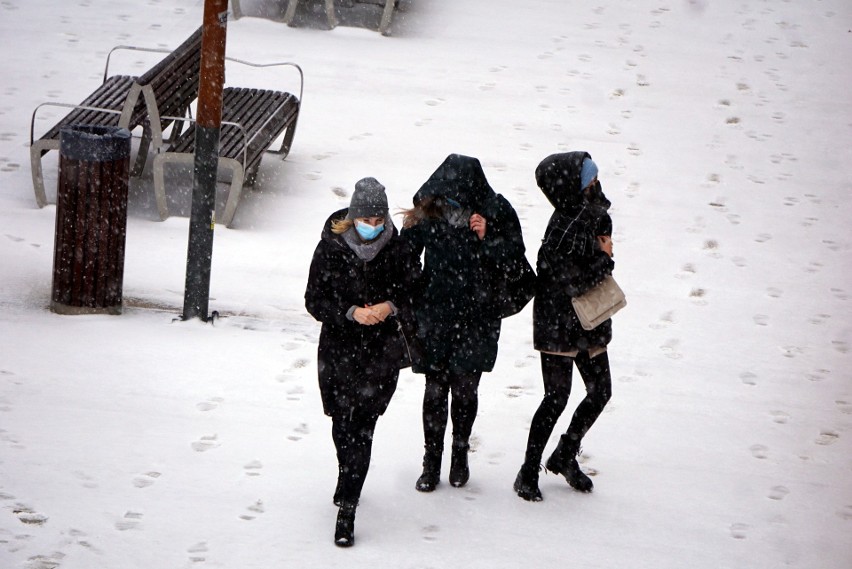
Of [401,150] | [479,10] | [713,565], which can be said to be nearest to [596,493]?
[713,565]

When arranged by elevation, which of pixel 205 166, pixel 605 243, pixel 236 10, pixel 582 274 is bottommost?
pixel 205 166

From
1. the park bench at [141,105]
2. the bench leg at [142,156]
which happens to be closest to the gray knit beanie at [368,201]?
the park bench at [141,105]

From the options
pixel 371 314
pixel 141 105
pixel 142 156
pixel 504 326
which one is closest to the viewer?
pixel 371 314

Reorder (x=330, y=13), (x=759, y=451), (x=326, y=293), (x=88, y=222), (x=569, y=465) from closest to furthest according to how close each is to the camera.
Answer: (x=326, y=293)
(x=569, y=465)
(x=759, y=451)
(x=88, y=222)
(x=330, y=13)

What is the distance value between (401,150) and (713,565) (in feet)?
18.8

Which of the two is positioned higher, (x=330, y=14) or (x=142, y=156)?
(x=330, y=14)

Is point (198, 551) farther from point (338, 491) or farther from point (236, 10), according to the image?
point (236, 10)

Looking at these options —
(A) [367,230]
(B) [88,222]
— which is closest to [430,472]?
(A) [367,230]

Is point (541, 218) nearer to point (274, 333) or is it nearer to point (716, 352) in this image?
point (716, 352)

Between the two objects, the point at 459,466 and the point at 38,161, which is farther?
the point at 38,161

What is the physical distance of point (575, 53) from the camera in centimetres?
1210

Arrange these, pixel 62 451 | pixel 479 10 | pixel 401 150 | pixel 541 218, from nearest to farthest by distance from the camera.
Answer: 1. pixel 62 451
2. pixel 541 218
3. pixel 401 150
4. pixel 479 10

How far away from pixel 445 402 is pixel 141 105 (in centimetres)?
484

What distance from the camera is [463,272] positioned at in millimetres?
4766
